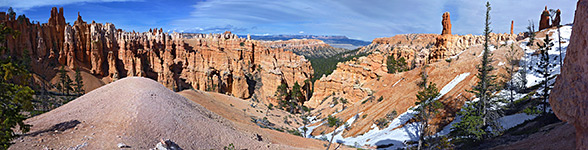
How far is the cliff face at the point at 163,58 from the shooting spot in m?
62.2

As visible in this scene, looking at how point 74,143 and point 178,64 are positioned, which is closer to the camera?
point 74,143

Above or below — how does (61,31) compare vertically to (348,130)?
above

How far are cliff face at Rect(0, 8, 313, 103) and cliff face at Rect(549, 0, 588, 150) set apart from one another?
6991 cm

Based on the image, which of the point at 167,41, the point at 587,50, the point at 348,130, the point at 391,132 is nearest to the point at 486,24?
the point at 391,132

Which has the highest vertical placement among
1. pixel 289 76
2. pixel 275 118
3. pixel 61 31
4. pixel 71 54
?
pixel 61 31

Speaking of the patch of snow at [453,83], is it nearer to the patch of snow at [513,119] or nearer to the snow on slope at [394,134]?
the snow on slope at [394,134]

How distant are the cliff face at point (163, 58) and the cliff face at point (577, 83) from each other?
6991 centimetres

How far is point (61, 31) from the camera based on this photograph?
64188mm

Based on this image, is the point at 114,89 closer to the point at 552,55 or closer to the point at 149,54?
the point at 552,55

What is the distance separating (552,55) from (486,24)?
84.8 feet

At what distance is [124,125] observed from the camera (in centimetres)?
1424

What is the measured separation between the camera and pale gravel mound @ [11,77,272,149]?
11.9 m

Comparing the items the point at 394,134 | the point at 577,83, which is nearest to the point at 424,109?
the point at 394,134

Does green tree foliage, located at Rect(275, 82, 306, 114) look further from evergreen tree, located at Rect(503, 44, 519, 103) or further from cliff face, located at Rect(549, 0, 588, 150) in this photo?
cliff face, located at Rect(549, 0, 588, 150)
